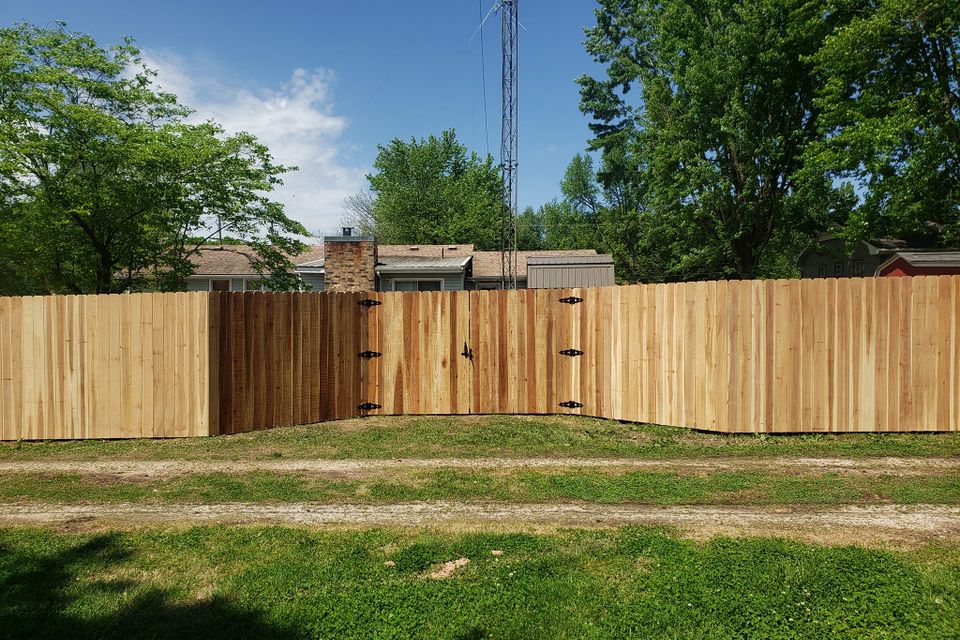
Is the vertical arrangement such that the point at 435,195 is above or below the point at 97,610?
above

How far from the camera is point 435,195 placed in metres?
47.9

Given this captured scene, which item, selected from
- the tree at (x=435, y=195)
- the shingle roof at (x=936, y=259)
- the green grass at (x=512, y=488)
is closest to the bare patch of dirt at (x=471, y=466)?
the green grass at (x=512, y=488)

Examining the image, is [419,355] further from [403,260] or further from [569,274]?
[403,260]

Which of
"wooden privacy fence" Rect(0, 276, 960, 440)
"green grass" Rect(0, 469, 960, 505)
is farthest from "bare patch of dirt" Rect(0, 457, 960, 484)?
"wooden privacy fence" Rect(0, 276, 960, 440)

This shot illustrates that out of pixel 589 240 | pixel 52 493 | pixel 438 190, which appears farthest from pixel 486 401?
pixel 438 190

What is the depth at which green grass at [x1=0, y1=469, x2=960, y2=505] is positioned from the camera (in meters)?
5.02

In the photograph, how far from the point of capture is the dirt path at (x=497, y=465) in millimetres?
5906

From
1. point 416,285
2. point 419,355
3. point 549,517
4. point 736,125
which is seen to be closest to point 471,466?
point 549,517

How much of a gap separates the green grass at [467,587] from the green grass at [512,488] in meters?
0.91

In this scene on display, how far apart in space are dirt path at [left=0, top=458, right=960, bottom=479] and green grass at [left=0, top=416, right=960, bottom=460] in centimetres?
25

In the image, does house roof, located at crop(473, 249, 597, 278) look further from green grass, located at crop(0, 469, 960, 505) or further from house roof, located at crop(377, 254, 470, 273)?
green grass, located at crop(0, 469, 960, 505)

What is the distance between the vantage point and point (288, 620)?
3068mm

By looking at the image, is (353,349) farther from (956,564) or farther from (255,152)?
(255,152)

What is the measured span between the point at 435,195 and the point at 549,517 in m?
45.5
